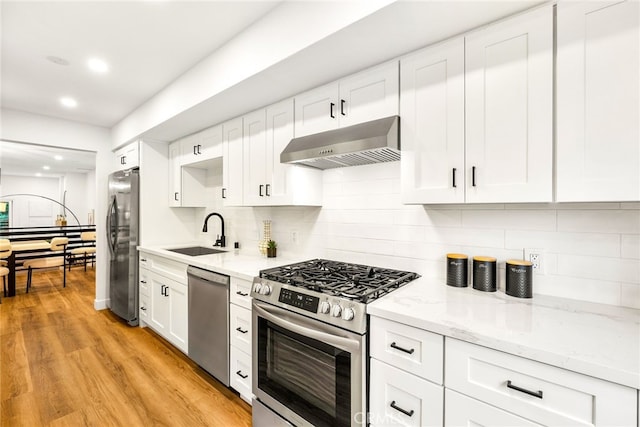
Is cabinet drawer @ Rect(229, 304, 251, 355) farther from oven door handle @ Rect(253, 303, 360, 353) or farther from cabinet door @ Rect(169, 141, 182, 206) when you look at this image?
cabinet door @ Rect(169, 141, 182, 206)

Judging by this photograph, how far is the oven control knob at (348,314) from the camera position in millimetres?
1372

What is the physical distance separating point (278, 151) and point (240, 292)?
1.10 meters

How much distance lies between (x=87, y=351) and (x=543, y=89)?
410 cm

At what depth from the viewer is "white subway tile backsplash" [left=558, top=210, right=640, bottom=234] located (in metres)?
1.28

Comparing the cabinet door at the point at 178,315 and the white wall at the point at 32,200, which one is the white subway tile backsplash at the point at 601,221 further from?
the white wall at the point at 32,200

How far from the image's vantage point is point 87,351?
114 inches

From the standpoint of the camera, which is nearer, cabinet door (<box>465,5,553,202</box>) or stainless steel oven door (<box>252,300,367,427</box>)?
cabinet door (<box>465,5,553,202</box>)

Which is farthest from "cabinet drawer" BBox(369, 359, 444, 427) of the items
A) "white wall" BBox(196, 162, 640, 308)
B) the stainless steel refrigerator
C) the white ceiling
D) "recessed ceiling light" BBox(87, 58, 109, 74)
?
the stainless steel refrigerator

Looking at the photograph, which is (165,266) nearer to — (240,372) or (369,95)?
(240,372)

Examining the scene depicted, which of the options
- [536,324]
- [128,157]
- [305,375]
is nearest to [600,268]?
[536,324]

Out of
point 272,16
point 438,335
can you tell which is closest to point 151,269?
point 272,16

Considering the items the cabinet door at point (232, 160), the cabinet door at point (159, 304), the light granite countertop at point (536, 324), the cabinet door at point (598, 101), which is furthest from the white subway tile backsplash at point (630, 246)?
the cabinet door at point (159, 304)

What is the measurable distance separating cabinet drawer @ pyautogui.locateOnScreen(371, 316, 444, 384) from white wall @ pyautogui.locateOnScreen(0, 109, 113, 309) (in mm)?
4328

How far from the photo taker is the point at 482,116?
4.59ft
